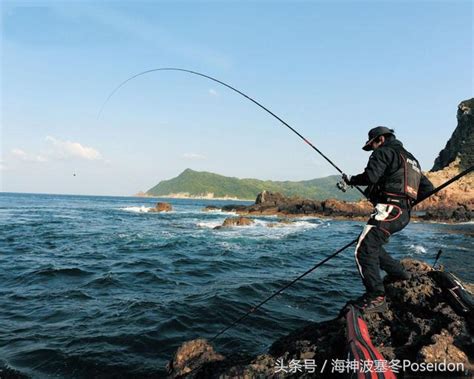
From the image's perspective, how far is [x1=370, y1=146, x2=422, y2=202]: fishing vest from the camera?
15.4ft

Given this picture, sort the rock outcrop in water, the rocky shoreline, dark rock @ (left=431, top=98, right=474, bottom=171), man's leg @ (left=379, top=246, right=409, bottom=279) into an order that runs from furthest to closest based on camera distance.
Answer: dark rock @ (left=431, top=98, right=474, bottom=171)
the rock outcrop in water
the rocky shoreline
man's leg @ (left=379, top=246, right=409, bottom=279)

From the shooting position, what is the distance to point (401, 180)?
4.68m

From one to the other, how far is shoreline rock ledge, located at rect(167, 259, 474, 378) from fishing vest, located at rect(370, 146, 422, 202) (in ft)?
5.27

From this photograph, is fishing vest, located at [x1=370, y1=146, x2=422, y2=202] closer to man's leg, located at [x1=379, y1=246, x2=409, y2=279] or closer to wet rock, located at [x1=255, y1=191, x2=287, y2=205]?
man's leg, located at [x1=379, y1=246, x2=409, y2=279]

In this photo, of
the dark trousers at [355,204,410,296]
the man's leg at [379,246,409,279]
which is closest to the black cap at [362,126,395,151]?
the dark trousers at [355,204,410,296]

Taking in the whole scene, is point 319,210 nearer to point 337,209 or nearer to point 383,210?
point 337,209

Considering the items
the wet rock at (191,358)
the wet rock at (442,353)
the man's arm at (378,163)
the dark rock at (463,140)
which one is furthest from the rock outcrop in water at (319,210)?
the wet rock at (442,353)

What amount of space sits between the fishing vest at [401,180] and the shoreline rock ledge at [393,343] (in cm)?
161

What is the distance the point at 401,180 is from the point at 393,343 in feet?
7.50

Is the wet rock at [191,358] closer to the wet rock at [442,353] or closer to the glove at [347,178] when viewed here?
the wet rock at [442,353]

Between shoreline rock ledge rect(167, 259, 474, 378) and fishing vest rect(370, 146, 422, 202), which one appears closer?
shoreline rock ledge rect(167, 259, 474, 378)

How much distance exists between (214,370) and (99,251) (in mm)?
14575

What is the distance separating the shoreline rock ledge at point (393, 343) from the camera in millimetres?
3461

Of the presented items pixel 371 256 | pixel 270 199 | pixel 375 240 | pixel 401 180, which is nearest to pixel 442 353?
pixel 371 256
